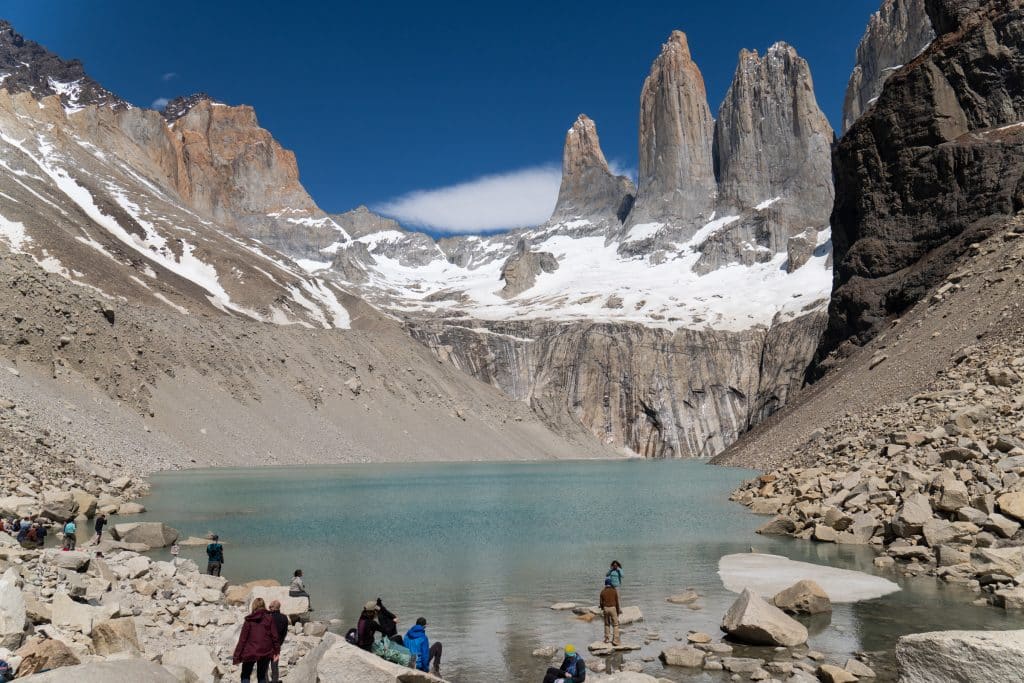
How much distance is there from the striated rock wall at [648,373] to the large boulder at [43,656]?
405ft

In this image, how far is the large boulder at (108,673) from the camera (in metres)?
8.11

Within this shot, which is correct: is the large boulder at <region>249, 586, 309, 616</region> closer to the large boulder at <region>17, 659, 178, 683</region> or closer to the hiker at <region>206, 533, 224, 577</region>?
the hiker at <region>206, 533, 224, 577</region>

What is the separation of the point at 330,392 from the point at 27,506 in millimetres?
56887

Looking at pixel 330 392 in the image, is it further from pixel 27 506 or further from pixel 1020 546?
pixel 1020 546

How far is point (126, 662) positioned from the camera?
363 inches

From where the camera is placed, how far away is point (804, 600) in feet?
56.4

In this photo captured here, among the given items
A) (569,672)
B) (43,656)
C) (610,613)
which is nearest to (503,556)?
(610,613)

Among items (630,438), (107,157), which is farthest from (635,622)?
(107,157)

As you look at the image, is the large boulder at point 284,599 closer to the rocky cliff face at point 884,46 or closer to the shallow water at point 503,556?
the shallow water at point 503,556

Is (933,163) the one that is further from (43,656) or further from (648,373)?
(648,373)

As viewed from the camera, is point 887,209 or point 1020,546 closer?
point 1020,546

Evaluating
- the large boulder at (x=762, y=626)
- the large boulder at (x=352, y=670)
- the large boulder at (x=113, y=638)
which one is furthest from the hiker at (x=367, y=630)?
the large boulder at (x=762, y=626)

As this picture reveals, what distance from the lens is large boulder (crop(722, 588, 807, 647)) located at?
1490 centimetres

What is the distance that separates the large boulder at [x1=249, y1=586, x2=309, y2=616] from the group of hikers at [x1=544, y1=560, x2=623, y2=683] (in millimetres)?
5581
